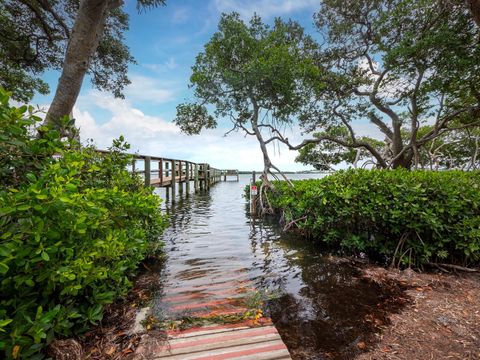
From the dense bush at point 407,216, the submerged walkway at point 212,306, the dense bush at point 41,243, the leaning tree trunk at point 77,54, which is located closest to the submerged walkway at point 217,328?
the submerged walkway at point 212,306

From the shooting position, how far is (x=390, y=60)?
29.0 ft

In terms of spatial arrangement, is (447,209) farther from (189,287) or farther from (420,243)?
(189,287)

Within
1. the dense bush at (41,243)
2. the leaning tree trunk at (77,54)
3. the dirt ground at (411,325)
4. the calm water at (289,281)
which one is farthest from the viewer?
the leaning tree trunk at (77,54)

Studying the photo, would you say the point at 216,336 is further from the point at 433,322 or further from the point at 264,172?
the point at 264,172

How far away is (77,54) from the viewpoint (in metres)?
3.69

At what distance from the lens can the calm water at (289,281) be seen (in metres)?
2.43

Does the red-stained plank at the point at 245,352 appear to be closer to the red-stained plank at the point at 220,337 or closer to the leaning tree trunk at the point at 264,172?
the red-stained plank at the point at 220,337

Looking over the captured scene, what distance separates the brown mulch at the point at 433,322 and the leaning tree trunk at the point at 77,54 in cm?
507

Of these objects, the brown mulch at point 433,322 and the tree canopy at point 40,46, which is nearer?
the brown mulch at point 433,322

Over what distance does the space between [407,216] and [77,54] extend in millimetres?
5937

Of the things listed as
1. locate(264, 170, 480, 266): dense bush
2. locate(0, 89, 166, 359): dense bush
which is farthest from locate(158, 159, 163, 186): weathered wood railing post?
locate(0, 89, 166, 359): dense bush

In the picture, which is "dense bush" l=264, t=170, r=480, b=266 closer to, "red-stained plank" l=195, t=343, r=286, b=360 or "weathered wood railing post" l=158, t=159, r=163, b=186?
"red-stained plank" l=195, t=343, r=286, b=360

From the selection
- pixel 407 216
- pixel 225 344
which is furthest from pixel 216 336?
pixel 407 216

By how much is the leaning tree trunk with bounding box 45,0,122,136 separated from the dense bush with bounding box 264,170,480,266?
4876 mm
